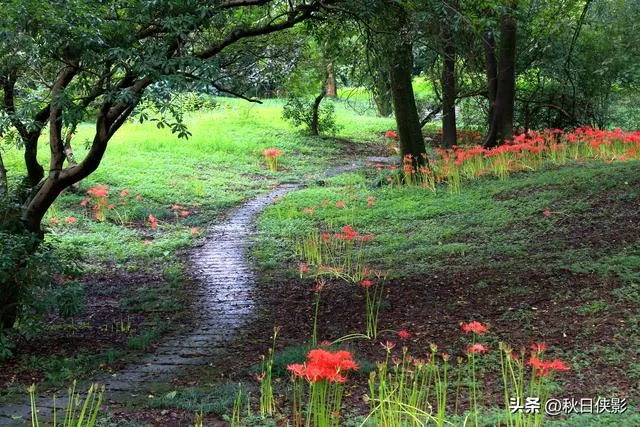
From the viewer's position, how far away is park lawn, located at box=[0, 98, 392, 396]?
5.05m

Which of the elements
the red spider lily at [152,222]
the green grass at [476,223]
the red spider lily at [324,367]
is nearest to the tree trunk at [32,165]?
the green grass at [476,223]

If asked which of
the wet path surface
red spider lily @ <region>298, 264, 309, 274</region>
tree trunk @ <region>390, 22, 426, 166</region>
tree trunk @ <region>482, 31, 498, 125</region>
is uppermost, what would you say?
tree trunk @ <region>482, 31, 498, 125</region>

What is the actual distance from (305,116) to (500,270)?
52.4 feet

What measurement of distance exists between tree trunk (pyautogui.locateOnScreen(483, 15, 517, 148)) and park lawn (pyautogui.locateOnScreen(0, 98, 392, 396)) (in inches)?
135

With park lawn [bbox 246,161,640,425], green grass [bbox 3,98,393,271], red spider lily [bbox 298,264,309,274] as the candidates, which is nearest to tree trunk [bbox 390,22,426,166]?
park lawn [bbox 246,161,640,425]

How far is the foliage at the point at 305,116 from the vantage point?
822 inches

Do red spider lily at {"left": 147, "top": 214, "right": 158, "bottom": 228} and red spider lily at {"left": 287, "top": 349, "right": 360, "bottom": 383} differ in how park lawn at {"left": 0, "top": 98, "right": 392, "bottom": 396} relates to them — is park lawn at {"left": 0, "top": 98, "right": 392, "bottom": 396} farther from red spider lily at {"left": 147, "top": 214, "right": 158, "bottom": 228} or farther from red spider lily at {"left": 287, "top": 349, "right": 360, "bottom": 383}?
red spider lily at {"left": 287, "top": 349, "right": 360, "bottom": 383}

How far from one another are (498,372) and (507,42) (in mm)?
9049

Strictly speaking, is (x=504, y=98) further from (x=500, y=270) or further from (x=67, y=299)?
(x=67, y=299)

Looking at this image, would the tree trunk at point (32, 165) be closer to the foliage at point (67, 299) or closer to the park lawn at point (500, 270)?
the foliage at point (67, 299)

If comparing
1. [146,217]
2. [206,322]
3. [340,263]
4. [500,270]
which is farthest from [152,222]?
[500,270]

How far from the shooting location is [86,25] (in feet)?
14.2

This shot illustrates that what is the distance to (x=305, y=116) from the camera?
2112cm

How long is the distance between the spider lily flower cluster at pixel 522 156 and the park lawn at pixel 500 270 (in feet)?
1.02
